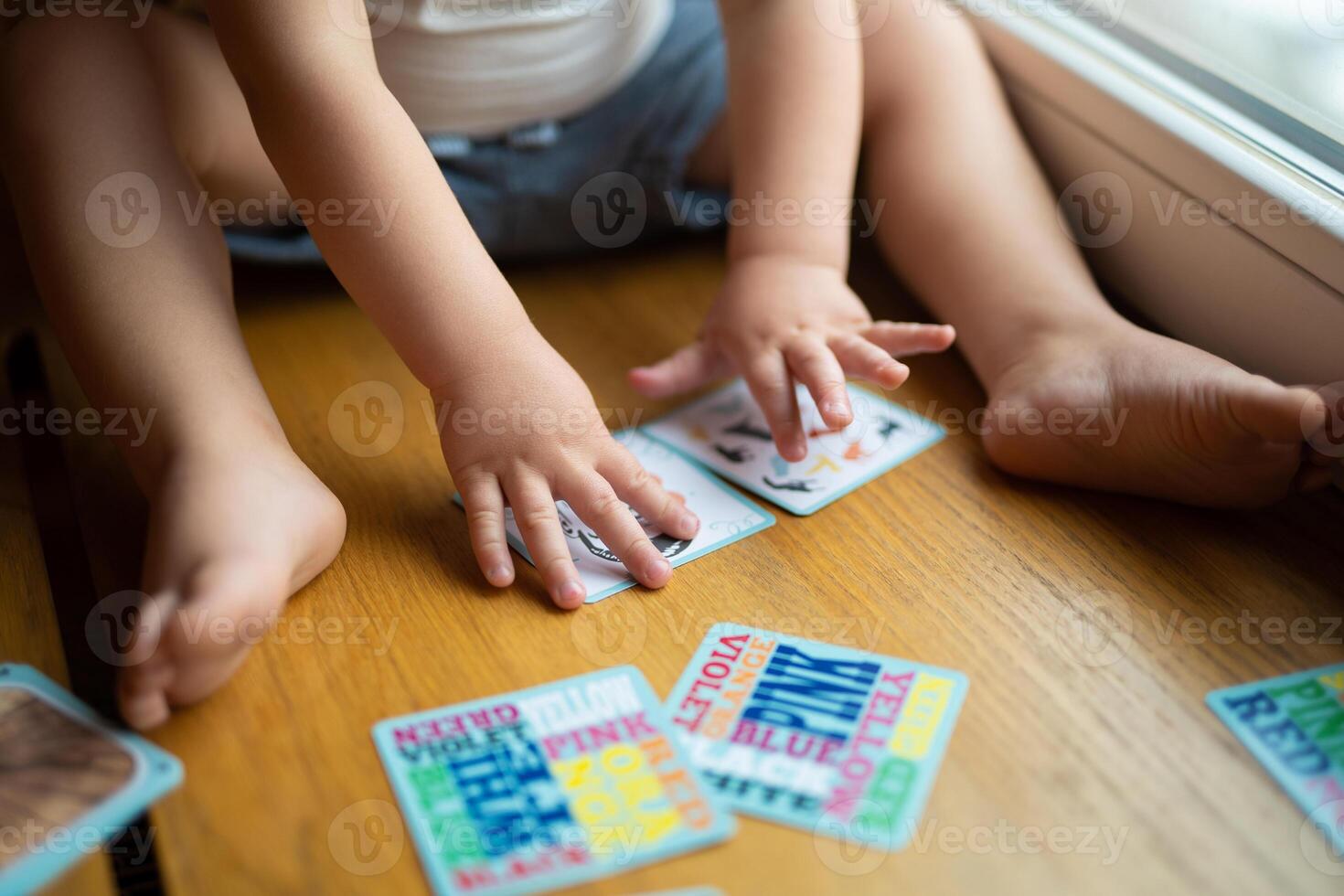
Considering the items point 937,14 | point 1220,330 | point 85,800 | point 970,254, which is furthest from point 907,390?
point 85,800

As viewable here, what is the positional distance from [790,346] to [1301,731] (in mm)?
391

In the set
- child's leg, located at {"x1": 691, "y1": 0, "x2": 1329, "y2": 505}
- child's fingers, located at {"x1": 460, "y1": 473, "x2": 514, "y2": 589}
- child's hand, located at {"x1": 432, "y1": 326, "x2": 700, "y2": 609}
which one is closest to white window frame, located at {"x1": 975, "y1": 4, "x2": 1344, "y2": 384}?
child's leg, located at {"x1": 691, "y1": 0, "x2": 1329, "y2": 505}

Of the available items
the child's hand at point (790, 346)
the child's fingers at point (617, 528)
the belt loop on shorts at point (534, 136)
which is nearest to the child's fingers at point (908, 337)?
the child's hand at point (790, 346)

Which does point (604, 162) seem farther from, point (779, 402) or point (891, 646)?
point (891, 646)

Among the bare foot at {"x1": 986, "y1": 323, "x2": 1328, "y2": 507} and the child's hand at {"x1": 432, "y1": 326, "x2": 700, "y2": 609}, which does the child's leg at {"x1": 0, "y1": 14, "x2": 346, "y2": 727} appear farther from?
the bare foot at {"x1": 986, "y1": 323, "x2": 1328, "y2": 507}

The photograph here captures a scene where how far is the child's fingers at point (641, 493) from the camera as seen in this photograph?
27.5 inches

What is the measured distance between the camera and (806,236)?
858mm

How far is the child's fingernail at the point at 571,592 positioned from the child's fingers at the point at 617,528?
0.12 feet

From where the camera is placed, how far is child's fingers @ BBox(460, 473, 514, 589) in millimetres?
671

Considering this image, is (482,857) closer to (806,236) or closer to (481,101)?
(806,236)

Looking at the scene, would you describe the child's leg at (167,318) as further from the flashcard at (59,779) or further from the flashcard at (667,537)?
the flashcard at (667,537)

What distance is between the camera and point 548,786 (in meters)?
0.56

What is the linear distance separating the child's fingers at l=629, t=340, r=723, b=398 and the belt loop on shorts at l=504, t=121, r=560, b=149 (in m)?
0.27

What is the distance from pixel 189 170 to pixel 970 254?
0.60 meters
